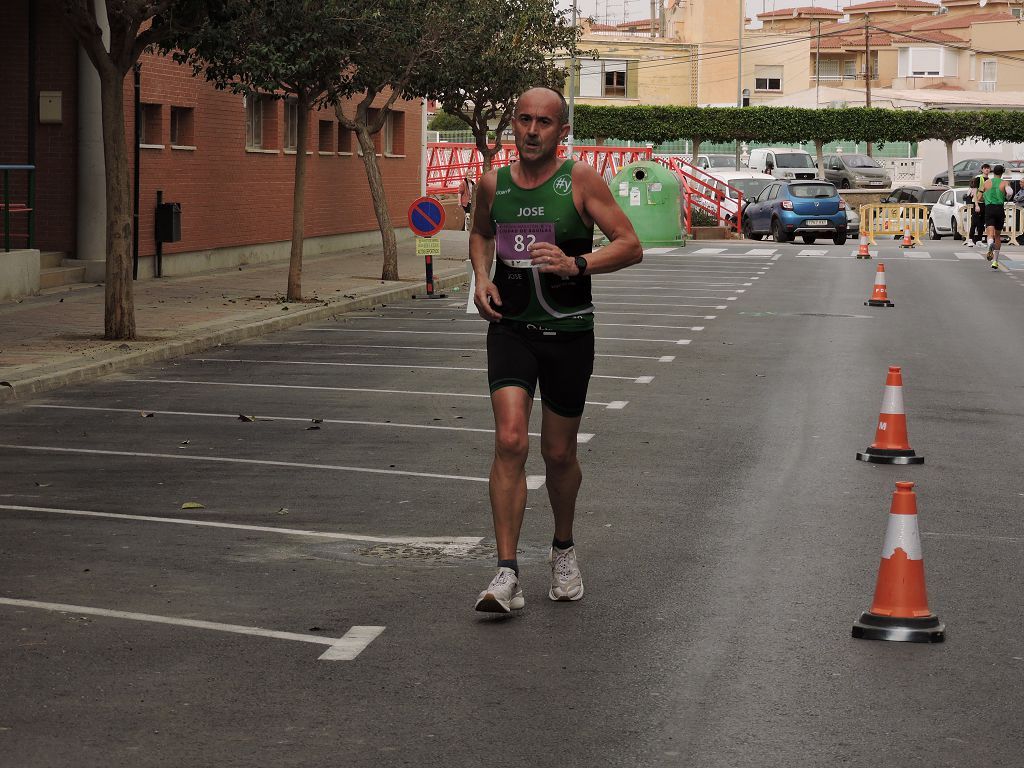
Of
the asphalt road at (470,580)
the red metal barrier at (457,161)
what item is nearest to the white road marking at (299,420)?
the asphalt road at (470,580)

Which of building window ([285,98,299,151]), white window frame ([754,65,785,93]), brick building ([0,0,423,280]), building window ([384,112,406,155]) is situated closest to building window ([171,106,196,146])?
brick building ([0,0,423,280])

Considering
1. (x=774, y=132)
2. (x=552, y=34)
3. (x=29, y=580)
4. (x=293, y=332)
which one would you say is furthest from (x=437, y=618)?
(x=774, y=132)

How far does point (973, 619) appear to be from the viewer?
6625 mm

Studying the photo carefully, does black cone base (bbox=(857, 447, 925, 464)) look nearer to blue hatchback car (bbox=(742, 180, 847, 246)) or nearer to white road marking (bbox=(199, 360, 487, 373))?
white road marking (bbox=(199, 360, 487, 373))

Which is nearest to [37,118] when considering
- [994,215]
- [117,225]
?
[117,225]

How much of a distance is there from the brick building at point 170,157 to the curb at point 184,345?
4.06 m

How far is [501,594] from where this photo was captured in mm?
6449

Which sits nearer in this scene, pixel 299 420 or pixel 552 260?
pixel 552 260

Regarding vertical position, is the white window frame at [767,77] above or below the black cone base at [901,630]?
above

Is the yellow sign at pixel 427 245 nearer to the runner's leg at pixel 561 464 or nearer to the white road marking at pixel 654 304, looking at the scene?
the white road marking at pixel 654 304

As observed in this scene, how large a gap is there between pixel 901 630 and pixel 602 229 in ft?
6.00

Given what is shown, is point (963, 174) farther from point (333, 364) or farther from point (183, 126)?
point (333, 364)

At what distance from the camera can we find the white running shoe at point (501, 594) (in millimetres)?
6441

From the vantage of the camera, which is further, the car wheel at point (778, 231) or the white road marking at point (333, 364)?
the car wheel at point (778, 231)
